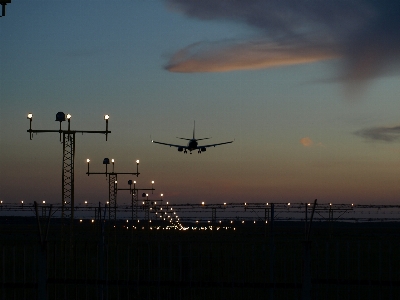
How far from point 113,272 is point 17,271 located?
5.83m

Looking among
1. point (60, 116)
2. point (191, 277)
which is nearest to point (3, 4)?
point (191, 277)

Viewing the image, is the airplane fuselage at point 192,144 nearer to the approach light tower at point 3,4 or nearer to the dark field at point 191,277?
the dark field at point 191,277

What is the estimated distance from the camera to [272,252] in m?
16.7

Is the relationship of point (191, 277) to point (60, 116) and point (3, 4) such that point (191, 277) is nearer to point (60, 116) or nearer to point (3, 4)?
point (3, 4)

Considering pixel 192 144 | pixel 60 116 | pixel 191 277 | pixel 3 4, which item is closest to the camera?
pixel 3 4

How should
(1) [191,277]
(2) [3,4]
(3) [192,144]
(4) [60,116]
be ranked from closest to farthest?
1. (2) [3,4]
2. (1) [191,277]
3. (4) [60,116]
4. (3) [192,144]

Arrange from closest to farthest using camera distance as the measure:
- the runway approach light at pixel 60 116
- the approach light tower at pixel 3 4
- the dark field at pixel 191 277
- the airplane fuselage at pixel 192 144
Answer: the dark field at pixel 191 277 → the approach light tower at pixel 3 4 → the runway approach light at pixel 60 116 → the airplane fuselage at pixel 192 144

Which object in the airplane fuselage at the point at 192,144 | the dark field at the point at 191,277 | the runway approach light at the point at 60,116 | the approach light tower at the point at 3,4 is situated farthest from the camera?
the airplane fuselage at the point at 192,144

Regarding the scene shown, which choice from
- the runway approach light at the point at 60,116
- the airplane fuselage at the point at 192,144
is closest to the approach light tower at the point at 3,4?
the runway approach light at the point at 60,116

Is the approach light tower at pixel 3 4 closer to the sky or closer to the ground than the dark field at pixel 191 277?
closer to the sky

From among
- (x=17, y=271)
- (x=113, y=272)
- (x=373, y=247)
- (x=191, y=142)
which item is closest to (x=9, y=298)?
(x=113, y=272)

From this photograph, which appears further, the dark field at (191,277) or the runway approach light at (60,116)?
the runway approach light at (60,116)

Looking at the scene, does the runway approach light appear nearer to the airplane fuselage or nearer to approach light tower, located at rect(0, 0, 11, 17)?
approach light tower, located at rect(0, 0, 11, 17)

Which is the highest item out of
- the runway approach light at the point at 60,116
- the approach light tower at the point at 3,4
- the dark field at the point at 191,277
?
the approach light tower at the point at 3,4
